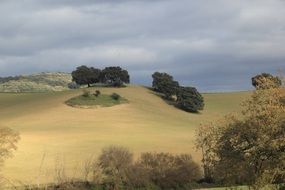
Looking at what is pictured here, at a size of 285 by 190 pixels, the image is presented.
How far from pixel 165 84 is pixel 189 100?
42.6 ft

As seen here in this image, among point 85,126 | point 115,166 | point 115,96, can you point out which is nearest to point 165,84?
point 115,96

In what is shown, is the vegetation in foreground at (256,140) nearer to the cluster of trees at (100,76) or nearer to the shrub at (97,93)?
the shrub at (97,93)

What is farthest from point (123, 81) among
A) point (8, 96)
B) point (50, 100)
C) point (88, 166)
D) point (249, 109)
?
point (249, 109)

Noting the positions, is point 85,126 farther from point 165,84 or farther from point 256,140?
point 256,140

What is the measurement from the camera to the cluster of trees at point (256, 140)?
39781 mm

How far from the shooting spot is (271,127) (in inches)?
1582

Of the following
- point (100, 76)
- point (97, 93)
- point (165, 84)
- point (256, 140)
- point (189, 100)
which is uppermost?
point (100, 76)

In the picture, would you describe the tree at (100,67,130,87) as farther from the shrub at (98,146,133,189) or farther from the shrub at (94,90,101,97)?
the shrub at (98,146,133,189)

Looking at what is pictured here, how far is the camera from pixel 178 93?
517ft

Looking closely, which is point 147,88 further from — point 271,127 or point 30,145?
point 271,127

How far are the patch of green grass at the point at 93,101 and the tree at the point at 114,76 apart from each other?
48.9 ft

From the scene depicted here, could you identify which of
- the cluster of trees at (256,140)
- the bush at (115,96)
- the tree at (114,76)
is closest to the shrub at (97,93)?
the bush at (115,96)

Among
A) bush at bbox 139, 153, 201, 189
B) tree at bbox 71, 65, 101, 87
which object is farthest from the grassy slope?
bush at bbox 139, 153, 201, 189

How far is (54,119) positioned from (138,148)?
38272 mm
